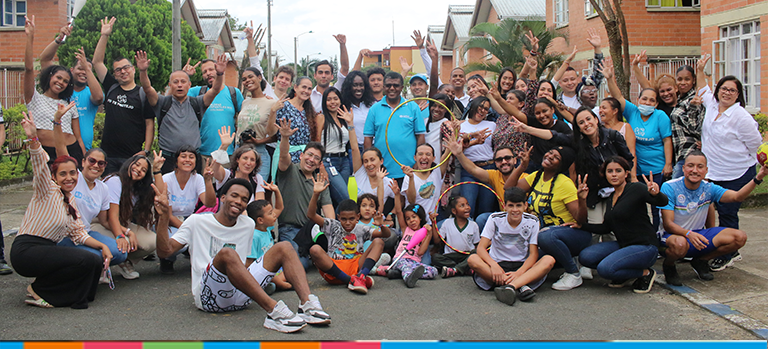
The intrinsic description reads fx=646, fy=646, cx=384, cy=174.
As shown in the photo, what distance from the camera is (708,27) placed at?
14773mm

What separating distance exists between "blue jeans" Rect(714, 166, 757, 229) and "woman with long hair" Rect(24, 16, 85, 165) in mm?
6874

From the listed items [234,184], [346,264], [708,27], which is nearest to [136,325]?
[234,184]

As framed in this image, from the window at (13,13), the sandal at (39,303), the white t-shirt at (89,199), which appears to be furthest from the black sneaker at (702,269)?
the window at (13,13)

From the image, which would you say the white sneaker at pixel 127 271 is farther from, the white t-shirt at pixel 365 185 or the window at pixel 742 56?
the window at pixel 742 56

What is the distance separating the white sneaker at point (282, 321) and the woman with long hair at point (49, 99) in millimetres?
3825

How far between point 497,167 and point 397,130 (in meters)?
1.28

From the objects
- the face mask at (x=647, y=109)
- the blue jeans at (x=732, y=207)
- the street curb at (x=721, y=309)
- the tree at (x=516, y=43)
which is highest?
the tree at (x=516, y=43)

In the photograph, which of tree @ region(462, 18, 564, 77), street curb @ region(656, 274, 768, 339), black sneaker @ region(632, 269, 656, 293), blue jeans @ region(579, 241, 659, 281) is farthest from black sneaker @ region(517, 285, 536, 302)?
tree @ region(462, 18, 564, 77)

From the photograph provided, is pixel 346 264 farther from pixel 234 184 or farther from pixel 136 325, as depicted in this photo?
pixel 136 325

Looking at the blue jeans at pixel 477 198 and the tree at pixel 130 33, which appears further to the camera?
the tree at pixel 130 33

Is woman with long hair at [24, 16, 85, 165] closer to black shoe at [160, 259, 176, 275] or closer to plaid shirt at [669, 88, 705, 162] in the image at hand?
black shoe at [160, 259, 176, 275]

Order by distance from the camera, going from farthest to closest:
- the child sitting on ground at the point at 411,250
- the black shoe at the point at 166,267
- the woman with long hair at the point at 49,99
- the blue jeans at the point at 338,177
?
1. the blue jeans at the point at 338,177
2. the woman with long hair at the point at 49,99
3. the black shoe at the point at 166,267
4. the child sitting on ground at the point at 411,250

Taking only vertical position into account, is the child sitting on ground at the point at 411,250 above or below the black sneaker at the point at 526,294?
above

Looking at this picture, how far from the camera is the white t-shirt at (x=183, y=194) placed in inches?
262
